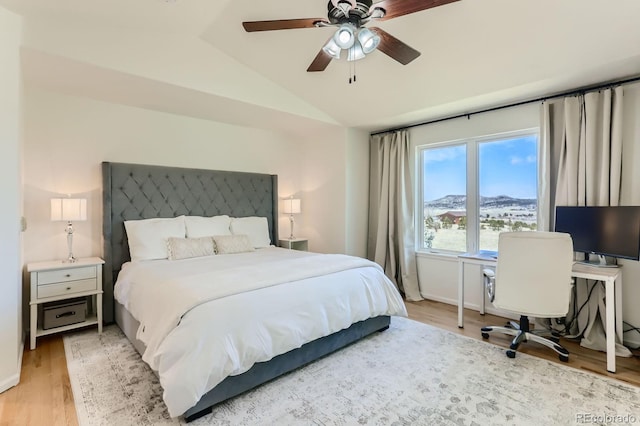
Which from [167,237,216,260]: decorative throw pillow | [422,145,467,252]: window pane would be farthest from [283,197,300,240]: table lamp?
[422,145,467,252]: window pane

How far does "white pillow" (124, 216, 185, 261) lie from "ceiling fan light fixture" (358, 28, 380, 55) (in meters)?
2.83

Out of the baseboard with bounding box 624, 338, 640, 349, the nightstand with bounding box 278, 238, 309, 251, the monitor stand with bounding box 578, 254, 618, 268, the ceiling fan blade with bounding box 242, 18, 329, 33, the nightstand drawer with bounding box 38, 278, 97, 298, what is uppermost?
the ceiling fan blade with bounding box 242, 18, 329, 33

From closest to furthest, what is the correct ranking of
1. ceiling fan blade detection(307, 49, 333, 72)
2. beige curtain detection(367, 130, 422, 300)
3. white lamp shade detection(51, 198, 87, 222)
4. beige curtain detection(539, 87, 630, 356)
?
ceiling fan blade detection(307, 49, 333, 72) → beige curtain detection(539, 87, 630, 356) → white lamp shade detection(51, 198, 87, 222) → beige curtain detection(367, 130, 422, 300)

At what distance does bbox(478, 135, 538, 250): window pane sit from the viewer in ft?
12.0

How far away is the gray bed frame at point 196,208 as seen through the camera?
2225 millimetres

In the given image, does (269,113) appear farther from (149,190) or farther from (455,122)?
(455,122)

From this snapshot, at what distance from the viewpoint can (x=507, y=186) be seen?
382cm

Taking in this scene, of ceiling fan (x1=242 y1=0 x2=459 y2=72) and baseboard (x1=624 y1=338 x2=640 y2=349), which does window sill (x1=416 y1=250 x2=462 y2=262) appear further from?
ceiling fan (x1=242 y1=0 x2=459 y2=72)

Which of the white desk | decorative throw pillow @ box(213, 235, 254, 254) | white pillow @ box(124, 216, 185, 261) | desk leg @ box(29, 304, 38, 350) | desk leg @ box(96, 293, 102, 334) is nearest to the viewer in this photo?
the white desk

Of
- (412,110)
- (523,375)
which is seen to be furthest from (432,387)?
(412,110)

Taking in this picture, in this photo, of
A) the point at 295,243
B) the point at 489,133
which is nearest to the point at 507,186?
the point at 489,133

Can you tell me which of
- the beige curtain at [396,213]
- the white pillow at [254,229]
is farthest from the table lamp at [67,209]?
the beige curtain at [396,213]

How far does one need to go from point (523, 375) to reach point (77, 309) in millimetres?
3967

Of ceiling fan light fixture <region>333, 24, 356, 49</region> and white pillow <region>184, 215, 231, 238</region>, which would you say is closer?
ceiling fan light fixture <region>333, 24, 356, 49</region>
